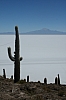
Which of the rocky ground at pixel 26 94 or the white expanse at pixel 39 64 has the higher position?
the white expanse at pixel 39 64

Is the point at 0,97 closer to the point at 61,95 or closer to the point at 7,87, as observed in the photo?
the point at 7,87

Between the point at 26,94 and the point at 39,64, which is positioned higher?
the point at 39,64

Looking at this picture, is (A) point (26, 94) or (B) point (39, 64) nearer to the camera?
(A) point (26, 94)

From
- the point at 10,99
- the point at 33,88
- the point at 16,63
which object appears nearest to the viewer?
the point at 10,99

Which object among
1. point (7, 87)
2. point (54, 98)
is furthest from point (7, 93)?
point (54, 98)

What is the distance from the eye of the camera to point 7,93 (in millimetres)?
8180

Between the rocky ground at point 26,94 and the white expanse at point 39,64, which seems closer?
the rocky ground at point 26,94

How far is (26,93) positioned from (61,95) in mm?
1444

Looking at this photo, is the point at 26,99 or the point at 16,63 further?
the point at 16,63

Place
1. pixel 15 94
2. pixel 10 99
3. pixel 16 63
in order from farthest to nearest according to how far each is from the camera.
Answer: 1. pixel 16 63
2. pixel 15 94
3. pixel 10 99

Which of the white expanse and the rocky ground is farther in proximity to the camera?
the white expanse

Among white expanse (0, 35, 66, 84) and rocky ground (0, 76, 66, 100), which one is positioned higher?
white expanse (0, 35, 66, 84)

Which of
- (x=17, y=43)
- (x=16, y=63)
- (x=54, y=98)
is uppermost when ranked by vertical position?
(x=17, y=43)

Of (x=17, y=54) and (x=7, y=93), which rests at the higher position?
(x=17, y=54)
